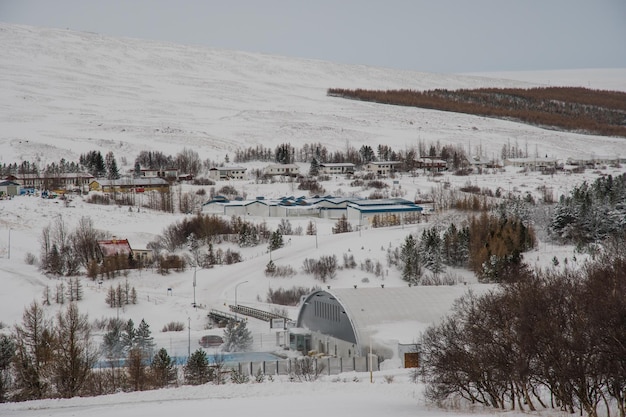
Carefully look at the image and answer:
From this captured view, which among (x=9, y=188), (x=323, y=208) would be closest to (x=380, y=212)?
(x=323, y=208)

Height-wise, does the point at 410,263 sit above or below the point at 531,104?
below

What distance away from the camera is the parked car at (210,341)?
28000mm

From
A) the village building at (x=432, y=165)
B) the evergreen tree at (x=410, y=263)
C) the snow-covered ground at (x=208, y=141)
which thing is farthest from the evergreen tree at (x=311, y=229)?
the village building at (x=432, y=165)

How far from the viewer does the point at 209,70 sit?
511 ft

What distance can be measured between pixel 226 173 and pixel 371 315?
54.9 meters

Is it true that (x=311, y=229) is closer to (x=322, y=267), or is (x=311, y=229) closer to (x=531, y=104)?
(x=322, y=267)

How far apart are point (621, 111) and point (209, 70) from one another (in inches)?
3044

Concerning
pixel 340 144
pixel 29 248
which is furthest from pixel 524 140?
pixel 29 248

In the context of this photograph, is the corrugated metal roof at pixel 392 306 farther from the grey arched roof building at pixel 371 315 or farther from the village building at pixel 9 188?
the village building at pixel 9 188

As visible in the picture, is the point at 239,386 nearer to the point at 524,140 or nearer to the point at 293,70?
the point at 524,140

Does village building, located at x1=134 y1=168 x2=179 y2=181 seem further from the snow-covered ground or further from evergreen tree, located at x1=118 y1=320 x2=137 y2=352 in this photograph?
evergreen tree, located at x1=118 y1=320 x2=137 y2=352

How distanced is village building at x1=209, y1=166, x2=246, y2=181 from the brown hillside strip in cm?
6373

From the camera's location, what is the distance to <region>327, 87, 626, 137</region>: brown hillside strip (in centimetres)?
12976

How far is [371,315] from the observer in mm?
24625
